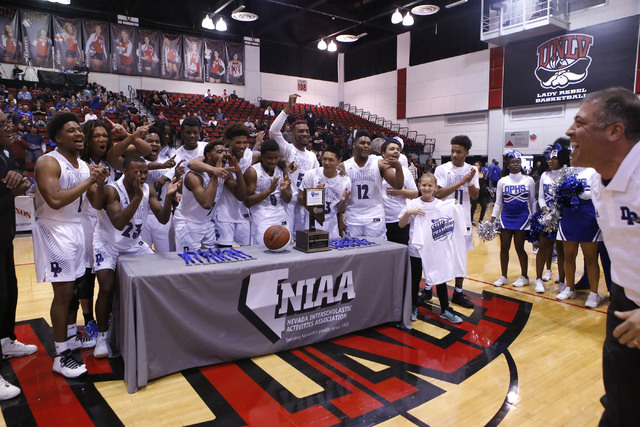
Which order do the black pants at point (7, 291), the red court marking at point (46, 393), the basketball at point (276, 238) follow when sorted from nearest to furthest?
the red court marking at point (46, 393), the black pants at point (7, 291), the basketball at point (276, 238)

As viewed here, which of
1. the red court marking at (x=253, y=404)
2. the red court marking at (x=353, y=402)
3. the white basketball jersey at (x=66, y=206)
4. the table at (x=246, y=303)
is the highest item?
the white basketball jersey at (x=66, y=206)

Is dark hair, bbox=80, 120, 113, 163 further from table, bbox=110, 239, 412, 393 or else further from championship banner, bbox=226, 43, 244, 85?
championship banner, bbox=226, 43, 244, 85

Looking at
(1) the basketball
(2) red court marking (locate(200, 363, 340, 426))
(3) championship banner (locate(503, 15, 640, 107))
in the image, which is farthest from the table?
(3) championship banner (locate(503, 15, 640, 107))

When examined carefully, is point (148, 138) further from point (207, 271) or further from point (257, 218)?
point (207, 271)

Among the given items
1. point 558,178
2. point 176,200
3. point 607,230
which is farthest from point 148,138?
point 558,178

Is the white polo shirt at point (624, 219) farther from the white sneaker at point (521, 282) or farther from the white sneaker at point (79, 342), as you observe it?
the white sneaker at point (521, 282)

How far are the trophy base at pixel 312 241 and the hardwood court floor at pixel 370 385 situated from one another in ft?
2.78

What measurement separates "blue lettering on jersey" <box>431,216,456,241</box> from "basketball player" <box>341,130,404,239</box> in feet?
1.86

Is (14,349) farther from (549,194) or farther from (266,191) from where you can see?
(549,194)

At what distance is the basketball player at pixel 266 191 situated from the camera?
404cm

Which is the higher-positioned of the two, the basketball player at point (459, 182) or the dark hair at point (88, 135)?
the dark hair at point (88, 135)

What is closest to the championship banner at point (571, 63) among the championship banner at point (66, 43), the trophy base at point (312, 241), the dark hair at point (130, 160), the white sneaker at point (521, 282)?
the white sneaker at point (521, 282)

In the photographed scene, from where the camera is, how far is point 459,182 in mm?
4520

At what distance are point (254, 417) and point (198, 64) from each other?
20.9 meters
